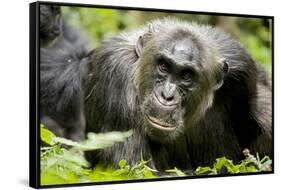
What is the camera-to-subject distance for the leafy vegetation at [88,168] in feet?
11.2

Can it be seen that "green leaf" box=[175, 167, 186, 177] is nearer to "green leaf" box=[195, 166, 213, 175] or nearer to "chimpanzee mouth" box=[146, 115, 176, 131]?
"green leaf" box=[195, 166, 213, 175]

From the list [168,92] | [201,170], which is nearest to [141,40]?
[168,92]

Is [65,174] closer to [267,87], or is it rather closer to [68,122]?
[68,122]

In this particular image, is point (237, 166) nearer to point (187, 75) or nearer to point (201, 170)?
point (201, 170)

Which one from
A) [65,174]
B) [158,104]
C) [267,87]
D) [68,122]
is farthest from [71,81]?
[267,87]

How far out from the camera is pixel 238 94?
4.52 m

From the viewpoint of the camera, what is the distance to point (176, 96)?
3980mm

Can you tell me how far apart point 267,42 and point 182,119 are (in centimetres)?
140

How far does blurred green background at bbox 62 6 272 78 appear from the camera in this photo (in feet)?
14.7

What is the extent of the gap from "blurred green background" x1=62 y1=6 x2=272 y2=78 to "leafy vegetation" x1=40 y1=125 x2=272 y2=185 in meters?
0.90

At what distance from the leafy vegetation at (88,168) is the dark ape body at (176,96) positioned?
65 mm

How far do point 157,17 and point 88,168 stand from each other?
1.34m

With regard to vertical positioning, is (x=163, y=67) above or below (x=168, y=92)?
above

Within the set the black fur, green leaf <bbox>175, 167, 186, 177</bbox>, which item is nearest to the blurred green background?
the black fur
